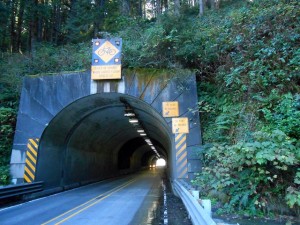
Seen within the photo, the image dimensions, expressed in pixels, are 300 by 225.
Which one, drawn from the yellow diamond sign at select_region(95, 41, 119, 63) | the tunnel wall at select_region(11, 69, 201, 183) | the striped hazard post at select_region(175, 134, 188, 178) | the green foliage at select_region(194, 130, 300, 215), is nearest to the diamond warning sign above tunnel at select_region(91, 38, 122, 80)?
the yellow diamond sign at select_region(95, 41, 119, 63)

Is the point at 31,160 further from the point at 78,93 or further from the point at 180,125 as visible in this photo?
the point at 180,125

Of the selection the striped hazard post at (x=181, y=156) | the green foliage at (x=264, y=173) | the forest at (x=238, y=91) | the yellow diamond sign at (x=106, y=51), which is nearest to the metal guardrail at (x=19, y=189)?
the forest at (x=238, y=91)

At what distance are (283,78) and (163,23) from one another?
7331 millimetres

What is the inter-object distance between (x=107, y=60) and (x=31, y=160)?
571 cm

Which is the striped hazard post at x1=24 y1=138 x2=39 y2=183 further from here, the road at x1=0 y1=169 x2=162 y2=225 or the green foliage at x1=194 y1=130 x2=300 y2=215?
the green foliage at x1=194 y1=130 x2=300 y2=215

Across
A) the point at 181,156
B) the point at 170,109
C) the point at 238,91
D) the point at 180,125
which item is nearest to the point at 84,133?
the point at 170,109

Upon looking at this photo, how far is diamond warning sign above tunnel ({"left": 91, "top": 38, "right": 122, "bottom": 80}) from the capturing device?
1324 cm

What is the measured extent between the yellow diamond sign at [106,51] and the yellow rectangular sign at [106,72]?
39 cm

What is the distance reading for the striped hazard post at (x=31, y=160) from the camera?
1264 centimetres

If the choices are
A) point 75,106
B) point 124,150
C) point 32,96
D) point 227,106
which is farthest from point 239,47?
point 124,150

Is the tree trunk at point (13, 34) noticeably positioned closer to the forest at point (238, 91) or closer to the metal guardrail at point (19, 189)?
the forest at point (238, 91)

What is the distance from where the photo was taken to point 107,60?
13375 millimetres

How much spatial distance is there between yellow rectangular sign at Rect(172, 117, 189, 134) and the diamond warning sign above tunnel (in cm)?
337

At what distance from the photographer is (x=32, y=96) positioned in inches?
543
